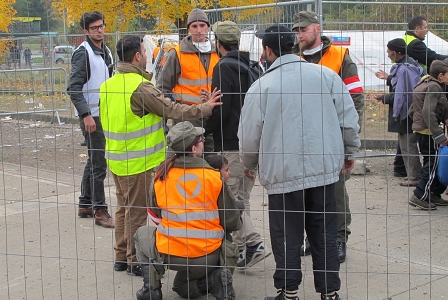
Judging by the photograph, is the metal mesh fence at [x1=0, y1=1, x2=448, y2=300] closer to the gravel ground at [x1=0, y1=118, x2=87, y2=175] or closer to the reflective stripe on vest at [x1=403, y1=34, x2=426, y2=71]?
the gravel ground at [x1=0, y1=118, x2=87, y2=175]

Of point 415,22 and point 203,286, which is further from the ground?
point 415,22

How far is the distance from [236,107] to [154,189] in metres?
1.09

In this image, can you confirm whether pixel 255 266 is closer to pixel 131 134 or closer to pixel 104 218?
pixel 131 134

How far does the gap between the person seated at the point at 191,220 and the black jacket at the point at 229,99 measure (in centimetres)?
70

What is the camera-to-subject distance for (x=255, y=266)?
541 centimetres

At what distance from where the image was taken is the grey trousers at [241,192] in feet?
17.2

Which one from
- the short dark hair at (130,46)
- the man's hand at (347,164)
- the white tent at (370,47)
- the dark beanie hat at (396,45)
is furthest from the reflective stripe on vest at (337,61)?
the dark beanie hat at (396,45)

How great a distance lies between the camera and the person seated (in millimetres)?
4363

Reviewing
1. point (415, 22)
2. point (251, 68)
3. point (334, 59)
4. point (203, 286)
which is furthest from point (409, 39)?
point (203, 286)

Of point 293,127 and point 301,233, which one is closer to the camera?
point 293,127

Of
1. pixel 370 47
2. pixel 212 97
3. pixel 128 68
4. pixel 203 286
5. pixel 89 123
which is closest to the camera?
pixel 203 286

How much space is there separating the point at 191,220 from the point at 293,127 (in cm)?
91

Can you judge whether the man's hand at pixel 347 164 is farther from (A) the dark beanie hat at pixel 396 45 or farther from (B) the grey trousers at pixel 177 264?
(A) the dark beanie hat at pixel 396 45

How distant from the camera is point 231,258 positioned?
4523 mm
